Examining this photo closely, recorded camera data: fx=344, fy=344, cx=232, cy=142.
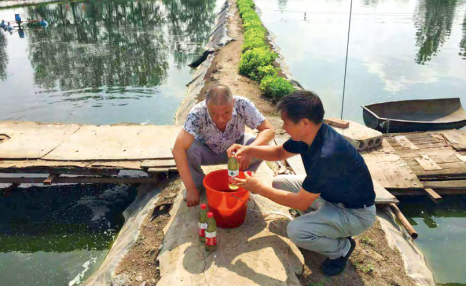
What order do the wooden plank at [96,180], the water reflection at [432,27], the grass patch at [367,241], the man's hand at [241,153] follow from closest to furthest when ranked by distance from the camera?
the man's hand at [241,153] → the grass patch at [367,241] → the wooden plank at [96,180] → the water reflection at [432,27]

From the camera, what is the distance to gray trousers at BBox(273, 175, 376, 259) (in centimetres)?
329

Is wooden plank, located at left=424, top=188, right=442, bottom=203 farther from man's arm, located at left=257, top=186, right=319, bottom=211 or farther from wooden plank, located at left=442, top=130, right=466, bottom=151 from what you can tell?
man's arm, located at left=257, top=186, right=319, bottom=211

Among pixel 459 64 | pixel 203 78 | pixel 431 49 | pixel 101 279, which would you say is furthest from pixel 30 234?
pixel 431 49

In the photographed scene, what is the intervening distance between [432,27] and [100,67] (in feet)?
67.8

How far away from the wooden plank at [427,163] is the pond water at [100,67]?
6373mm

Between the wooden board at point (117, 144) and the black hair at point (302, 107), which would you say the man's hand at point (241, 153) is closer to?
the black hair at point (302, 107)

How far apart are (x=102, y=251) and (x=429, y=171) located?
5.76 m

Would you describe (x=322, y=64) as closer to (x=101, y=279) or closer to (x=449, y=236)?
(x=449, y=236)

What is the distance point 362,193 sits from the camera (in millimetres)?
3254

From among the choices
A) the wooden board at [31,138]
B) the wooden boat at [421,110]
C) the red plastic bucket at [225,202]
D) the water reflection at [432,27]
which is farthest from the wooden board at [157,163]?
the water reflection at [432,27]

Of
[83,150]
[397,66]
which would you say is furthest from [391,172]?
[397,66]

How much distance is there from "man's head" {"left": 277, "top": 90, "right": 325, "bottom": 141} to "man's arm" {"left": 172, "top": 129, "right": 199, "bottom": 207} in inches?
53.9

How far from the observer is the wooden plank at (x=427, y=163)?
6367mm

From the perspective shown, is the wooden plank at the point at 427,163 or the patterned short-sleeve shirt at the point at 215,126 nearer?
the patterned short-sleeve shirt at the point at 215,126
